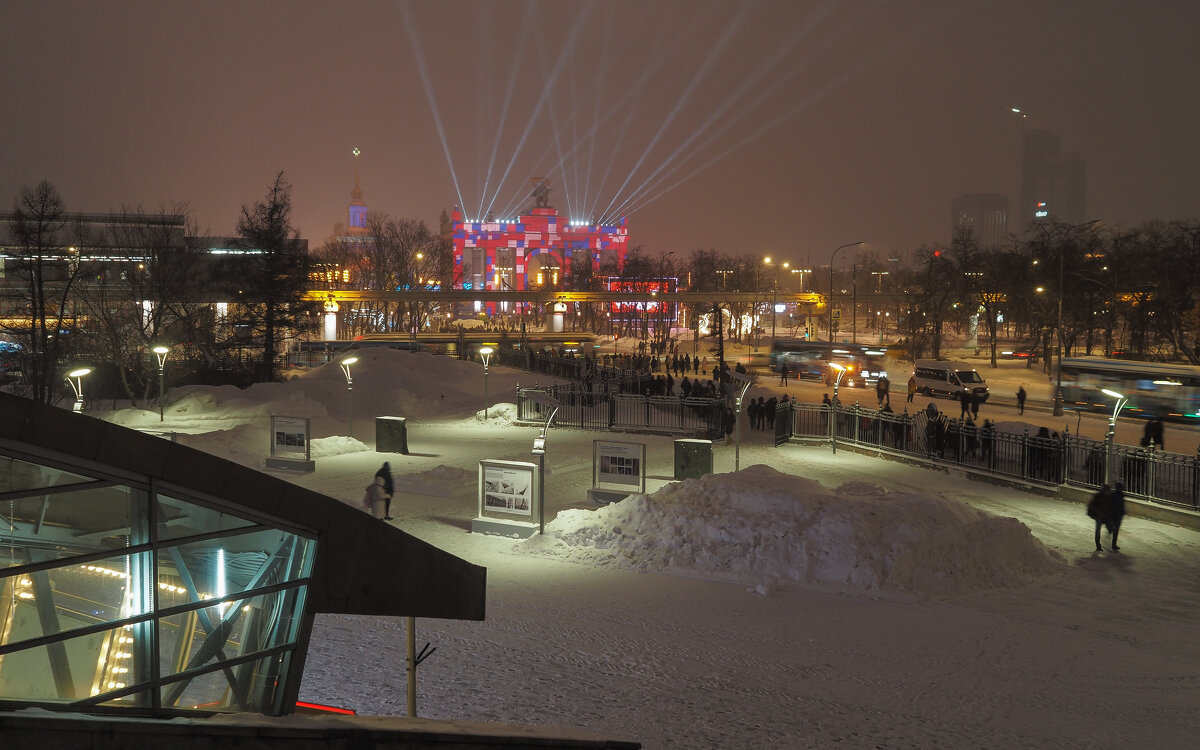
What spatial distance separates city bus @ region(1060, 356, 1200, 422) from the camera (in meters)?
31.5

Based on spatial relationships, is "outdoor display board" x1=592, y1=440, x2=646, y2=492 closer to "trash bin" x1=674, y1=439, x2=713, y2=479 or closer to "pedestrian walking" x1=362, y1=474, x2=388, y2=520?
"trash bin" x1=674, y1=439, x2=713, y2=479

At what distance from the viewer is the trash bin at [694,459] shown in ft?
71.3

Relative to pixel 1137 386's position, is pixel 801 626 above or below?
below

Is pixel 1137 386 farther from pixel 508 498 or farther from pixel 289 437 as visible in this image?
pixel 289 437

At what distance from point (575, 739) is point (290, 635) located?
2160mm

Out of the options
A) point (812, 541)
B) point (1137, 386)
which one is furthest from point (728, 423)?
point (1137, 386)

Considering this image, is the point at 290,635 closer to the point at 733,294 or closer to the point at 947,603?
the point at 947,603

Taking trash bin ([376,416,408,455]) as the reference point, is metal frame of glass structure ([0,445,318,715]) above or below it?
above

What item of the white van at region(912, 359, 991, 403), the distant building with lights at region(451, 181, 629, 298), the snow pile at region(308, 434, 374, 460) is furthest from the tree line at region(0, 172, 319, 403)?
the distant building with lights at region(451, 181, 629, 298)

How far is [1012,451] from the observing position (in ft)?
71.1

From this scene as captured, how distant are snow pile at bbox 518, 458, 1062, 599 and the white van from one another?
86.3ft

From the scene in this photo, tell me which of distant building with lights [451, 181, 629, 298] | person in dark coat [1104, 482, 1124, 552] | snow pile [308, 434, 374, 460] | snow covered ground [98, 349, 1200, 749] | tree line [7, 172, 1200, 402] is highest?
distant building with lights [451, 181, 629, 298]

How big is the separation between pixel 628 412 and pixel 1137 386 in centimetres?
1965

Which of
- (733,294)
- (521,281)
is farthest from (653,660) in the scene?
(521,281)
